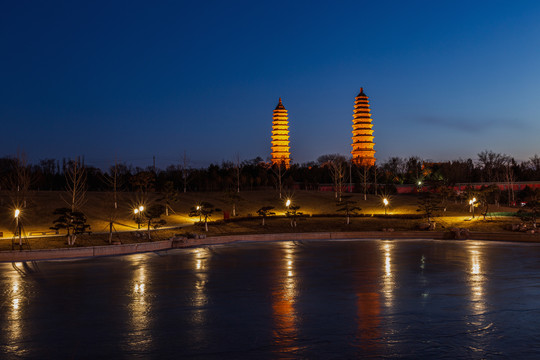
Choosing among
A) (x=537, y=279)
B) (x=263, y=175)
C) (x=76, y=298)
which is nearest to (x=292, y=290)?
(x=76, y=298)

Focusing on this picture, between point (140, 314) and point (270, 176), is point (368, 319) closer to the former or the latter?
point (140, 314)

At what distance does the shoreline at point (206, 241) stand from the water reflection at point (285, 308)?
8.65 m

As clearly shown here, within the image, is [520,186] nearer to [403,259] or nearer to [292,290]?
[403,259]

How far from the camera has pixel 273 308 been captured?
36.2 ft

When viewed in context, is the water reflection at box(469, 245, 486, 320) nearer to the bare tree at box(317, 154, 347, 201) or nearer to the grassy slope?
the grassy slope

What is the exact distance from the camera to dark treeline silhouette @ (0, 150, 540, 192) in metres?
59.9

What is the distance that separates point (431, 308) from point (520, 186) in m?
61.4

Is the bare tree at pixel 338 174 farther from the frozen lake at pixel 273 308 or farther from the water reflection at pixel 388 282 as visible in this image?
the frozen lake at pixel 273 308

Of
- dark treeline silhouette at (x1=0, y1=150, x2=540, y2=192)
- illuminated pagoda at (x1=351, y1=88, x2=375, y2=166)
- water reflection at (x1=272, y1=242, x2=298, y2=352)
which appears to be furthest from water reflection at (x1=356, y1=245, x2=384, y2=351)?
illuminated pagoda at (x1=351, y1=88, x2=375, y2=166)

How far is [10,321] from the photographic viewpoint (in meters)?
9.98

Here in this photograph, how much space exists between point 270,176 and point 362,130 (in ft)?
113

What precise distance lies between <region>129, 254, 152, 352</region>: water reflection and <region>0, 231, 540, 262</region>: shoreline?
5.89 m

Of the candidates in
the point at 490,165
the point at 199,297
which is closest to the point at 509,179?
the point at 490,165

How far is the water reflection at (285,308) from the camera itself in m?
8.49
